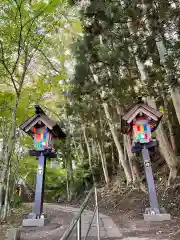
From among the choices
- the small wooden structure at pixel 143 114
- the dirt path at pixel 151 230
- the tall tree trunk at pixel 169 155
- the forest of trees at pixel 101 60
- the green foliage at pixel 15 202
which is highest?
the forest of trees at pixel 101 60

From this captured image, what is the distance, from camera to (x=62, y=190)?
44.1 ft

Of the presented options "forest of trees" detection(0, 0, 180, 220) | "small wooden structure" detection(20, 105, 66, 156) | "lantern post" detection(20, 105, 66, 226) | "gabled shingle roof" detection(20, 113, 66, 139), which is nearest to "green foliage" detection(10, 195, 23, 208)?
"forest of trees" detection(0, 0, 180, 220)

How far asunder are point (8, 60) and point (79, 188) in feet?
28.2

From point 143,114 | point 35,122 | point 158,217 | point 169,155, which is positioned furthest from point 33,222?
point 169,155

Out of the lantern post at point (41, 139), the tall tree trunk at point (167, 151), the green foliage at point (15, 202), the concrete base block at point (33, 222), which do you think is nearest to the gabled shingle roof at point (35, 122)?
the lantern post at point (41, 139)

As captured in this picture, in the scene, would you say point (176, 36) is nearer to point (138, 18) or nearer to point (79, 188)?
point (138, 18)

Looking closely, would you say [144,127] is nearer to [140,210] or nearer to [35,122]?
[140,210]

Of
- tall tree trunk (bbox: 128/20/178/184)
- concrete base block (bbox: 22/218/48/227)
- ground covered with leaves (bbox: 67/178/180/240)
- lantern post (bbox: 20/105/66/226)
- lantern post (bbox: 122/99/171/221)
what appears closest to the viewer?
ground covered with leaves (bbox: 67/178/180/240)

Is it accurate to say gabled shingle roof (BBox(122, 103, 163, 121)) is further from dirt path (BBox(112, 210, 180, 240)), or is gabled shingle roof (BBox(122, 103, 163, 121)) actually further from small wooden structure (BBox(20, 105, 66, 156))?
dirt path (BBox(112, 210, 180, 240))

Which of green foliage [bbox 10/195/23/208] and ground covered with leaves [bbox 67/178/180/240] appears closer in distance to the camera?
ground covered with leaves [bbox 67/178/180/240]

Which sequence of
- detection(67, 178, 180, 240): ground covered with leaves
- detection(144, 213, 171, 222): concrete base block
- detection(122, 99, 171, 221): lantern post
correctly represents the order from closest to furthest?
1. detection(67, 178, 180, 240): ground covered with leaves
2. detection(144, 213, 171, 222): concrete base block
3. detection(122, 99, 171, 221): lantern post

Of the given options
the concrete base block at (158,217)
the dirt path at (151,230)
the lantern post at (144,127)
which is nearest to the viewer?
the dirt path at (151,230)

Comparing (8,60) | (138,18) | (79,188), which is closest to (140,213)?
(138,18)

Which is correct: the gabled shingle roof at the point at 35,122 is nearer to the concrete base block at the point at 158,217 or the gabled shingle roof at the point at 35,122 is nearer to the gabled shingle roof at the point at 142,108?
the gabled shingle roof at the point at 142,108
